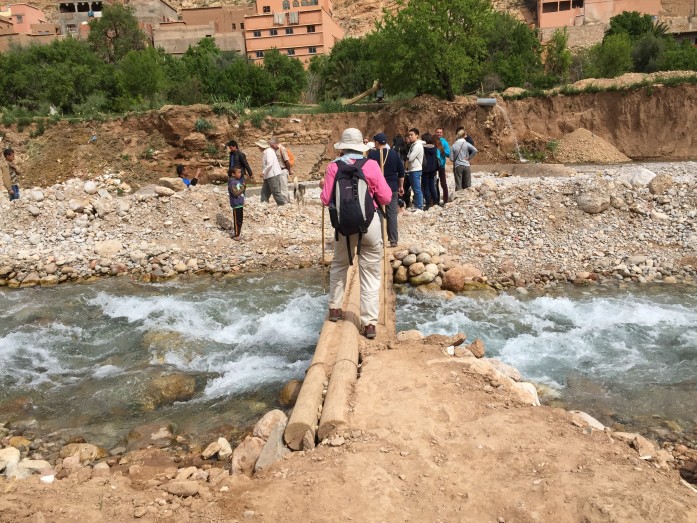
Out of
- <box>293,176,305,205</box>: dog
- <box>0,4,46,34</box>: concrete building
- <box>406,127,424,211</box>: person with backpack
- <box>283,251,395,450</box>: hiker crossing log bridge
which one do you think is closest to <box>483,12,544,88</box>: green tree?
<box>293,176,305,205</box>: dog

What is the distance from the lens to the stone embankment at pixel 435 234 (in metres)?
8.84

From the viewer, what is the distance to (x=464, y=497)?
3033mm

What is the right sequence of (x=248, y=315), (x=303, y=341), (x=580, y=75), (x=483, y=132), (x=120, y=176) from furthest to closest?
(x=580, y=75)
(x=483, y=132)
(x=120, y=176)
(x=248, y=315)
(x=303, y=341)

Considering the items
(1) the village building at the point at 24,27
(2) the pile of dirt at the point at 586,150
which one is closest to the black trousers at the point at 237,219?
(2) the pile of dirt at the point at 586,150

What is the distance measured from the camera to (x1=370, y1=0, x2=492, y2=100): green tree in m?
22.3

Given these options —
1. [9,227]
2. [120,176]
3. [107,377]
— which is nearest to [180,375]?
[107,377]

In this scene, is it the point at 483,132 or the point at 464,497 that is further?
the point at 483,132

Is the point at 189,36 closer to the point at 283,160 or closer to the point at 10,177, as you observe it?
the point at 10,177

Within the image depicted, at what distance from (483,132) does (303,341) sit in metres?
19.7

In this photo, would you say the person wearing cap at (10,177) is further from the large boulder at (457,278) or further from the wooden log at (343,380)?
the wooden log at (343,380)

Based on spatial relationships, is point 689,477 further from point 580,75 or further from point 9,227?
point 580,75

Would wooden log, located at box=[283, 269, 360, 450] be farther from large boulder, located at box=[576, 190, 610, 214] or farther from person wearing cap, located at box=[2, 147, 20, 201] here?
person wearing cap, located at box=[2, 147, 20, 201]

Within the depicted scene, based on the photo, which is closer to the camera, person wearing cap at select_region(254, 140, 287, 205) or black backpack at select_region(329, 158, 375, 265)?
black backpack at select_region(329, 158, 375, 265)

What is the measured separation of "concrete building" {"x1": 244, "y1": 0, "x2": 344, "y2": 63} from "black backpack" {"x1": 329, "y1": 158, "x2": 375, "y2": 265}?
50364mm
